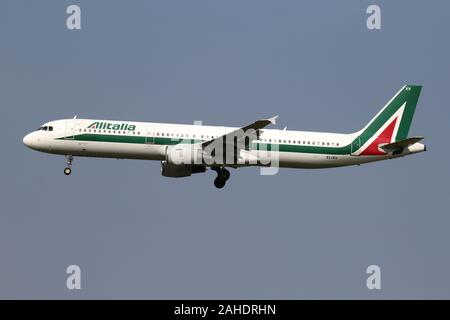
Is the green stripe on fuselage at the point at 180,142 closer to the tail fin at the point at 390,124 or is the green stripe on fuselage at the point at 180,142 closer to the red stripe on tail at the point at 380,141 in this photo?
the tail fin at the point at 390,124

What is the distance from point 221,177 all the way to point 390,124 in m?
13.3

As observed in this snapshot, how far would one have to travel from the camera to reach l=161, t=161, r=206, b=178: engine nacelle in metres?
71.0

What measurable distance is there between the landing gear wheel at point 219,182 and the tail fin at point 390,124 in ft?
31.4

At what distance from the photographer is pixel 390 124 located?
242 feet

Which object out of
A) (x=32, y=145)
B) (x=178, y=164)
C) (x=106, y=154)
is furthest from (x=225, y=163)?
(x=32, y=145)

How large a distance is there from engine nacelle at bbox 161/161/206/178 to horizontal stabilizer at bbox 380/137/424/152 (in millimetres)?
13020

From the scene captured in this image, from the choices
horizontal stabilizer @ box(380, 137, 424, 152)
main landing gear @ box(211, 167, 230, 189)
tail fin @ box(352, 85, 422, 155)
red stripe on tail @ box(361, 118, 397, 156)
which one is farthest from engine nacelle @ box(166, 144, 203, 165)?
horizontal stabilizer @ box(380, 137, 424, 152)

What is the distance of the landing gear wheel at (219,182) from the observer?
70.4 m

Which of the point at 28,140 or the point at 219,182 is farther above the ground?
the point at 28,140

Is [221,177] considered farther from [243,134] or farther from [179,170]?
[243,134]

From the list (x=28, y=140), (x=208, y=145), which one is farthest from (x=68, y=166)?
(x=208, y=145)

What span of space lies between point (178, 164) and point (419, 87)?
20054 millimetres

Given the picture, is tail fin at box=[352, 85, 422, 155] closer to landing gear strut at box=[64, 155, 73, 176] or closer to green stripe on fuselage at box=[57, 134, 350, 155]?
green stripe on fuselage at box=[57, 134, 350, 155]

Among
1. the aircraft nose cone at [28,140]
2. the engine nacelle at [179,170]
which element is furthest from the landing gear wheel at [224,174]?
the aircraft nose cone at [28,140]
